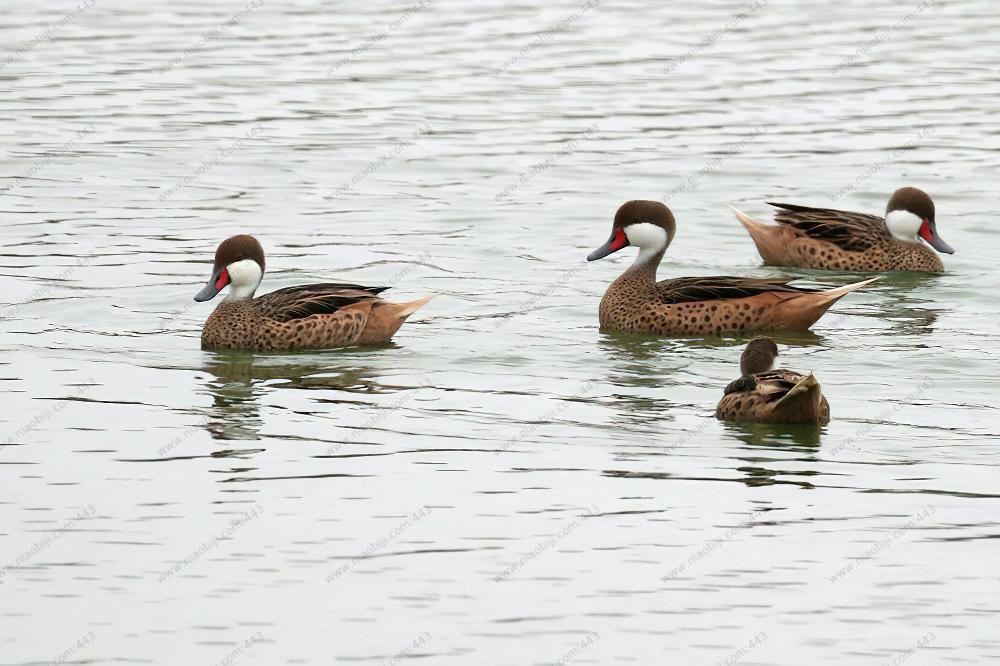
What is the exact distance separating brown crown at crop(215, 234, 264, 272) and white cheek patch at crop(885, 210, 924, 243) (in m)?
6.26

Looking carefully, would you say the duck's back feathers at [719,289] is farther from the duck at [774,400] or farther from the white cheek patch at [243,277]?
the white cheek patch at [243,277]

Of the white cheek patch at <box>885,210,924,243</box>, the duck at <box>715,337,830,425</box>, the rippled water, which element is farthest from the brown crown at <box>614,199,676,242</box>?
the duck at <box>715,337,830,425</box>

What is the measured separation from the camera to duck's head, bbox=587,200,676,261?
51.3ft

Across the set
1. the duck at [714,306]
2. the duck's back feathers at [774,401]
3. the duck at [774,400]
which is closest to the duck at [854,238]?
the duck at [714,306]

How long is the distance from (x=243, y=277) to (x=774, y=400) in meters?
4.66

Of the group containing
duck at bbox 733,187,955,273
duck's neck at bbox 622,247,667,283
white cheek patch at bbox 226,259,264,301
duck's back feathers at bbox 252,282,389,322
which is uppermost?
white cheek patch at bbox 226,259,264,301

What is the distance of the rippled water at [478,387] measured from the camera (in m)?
8.74

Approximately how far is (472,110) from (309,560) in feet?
56.4

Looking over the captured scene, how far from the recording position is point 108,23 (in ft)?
109

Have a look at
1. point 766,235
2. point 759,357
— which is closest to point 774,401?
→ point 759,357

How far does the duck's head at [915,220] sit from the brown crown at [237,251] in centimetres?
628

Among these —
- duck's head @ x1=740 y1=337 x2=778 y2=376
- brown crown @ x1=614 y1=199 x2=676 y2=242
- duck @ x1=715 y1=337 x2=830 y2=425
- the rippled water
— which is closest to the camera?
the rippled water

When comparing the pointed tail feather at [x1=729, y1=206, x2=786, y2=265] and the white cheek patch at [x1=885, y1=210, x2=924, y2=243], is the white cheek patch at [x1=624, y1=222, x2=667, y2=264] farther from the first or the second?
the white cheek patch at [x1=885, y1=210, x2=924, y2=243]

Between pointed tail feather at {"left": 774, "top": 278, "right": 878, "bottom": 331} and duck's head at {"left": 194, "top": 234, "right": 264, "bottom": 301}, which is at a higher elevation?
duck's head at {"left": 194, "top": 234, "right": 264, "bottom": 301}
